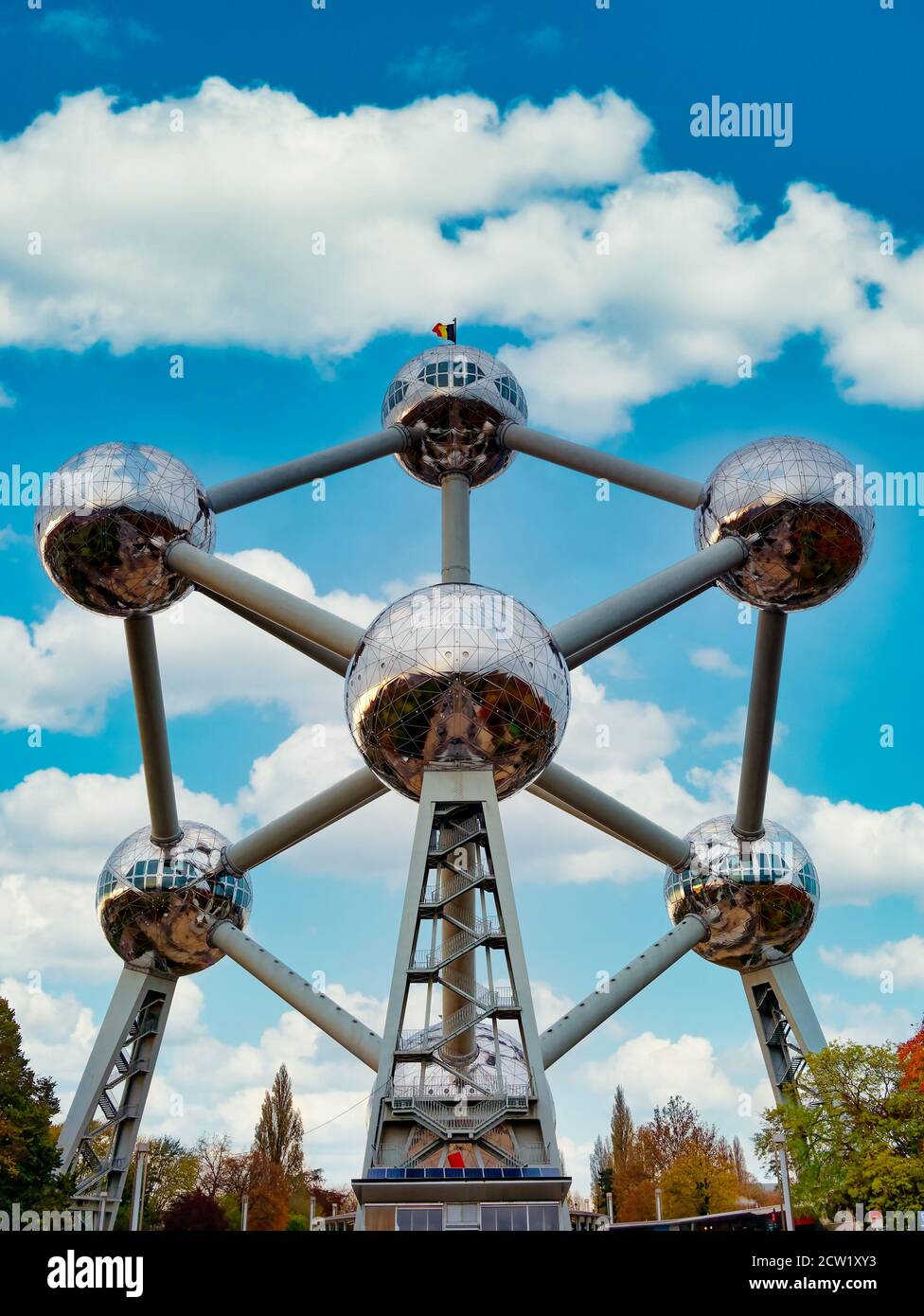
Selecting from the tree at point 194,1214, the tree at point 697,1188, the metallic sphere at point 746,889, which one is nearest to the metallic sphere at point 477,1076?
the metallic sphere at point 746,889

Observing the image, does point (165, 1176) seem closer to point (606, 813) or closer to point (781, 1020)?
point (781, 1020)

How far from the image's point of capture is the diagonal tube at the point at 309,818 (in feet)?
63.5

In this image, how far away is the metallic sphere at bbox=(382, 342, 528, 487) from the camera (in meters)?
22.7

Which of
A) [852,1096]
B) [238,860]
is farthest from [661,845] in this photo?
[238,860]

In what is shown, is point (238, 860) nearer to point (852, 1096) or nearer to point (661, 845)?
point (661, 845)

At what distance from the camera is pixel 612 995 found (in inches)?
756

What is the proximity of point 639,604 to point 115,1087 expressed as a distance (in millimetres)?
13060

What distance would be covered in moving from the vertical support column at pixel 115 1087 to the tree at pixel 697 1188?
20015 millimetres

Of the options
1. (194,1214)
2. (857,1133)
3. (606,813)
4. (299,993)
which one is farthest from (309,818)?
(194,1214)

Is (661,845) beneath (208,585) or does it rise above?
beneath

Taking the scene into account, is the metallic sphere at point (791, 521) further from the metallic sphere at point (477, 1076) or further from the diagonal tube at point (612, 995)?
the metallic sphere at point (477, 1076)

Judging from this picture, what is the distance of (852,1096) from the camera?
1970cm

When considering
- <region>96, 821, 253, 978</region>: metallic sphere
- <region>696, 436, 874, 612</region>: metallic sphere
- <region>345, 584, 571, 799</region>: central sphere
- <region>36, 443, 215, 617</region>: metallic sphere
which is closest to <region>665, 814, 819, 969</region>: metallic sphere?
<region>696, 436, 874, 612</region>: metallic sphere
